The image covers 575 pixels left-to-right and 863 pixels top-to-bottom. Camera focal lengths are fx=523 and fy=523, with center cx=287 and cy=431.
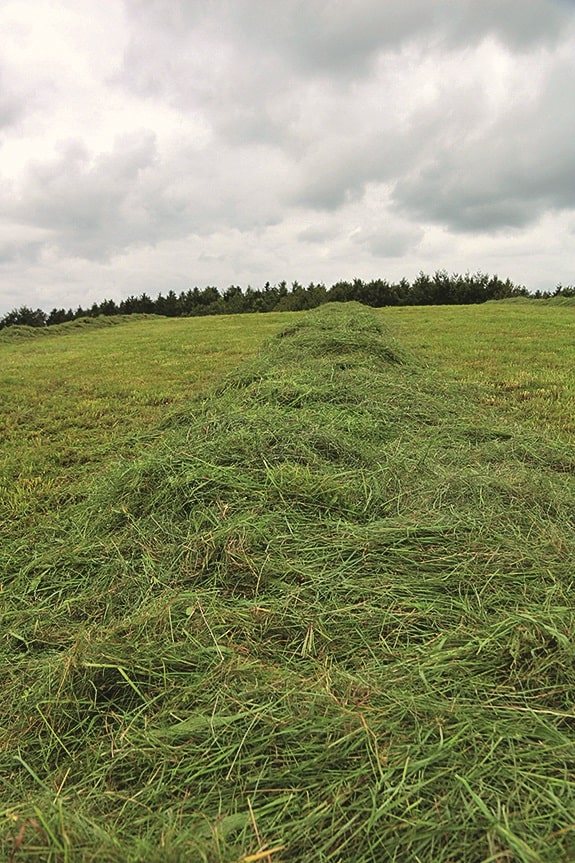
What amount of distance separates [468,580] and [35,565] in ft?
6.16

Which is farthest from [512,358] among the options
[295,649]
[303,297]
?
[303,297]

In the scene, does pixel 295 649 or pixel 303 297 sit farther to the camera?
pixel 303 297

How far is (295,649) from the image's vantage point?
152 centimetres

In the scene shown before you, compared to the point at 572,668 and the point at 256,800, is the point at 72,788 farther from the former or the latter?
the point at 572,668

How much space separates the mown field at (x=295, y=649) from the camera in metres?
1.04

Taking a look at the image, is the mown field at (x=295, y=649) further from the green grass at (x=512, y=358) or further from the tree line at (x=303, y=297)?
the tree line at (x=303, y=297)

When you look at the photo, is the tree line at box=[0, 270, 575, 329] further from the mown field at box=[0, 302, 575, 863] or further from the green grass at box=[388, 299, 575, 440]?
the mown field at box=[0, 302, 575, 863]

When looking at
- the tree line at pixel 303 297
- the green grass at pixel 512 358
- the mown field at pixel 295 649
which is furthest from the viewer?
the tree line at pixel 303 297

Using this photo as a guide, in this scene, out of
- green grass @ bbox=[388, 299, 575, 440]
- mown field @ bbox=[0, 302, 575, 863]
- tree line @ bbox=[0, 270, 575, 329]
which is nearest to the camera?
mown field @ bbox=[0, 302, 575, 863]

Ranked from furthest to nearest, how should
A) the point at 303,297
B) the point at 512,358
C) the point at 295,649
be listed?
the point at 303,297 < the point at 512,358 < the point at 295,649

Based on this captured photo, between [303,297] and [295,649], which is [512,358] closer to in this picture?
[295,649]

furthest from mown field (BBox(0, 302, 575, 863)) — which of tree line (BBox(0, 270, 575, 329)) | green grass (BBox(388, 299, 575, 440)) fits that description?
tree line (BBox(0, 270, 575, 329))

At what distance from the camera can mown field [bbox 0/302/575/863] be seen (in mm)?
1043

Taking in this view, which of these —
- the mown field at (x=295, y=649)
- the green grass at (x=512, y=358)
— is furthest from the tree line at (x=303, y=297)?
the mown field at (x=295, y=649)
